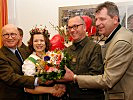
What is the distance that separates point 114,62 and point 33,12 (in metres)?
3.11

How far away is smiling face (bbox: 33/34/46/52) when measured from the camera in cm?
280

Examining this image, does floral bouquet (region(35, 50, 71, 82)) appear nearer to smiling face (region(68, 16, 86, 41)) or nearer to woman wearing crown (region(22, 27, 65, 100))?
woman wearing crown (region(22, 27, 65, 100))

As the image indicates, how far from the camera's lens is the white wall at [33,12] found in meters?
4.73

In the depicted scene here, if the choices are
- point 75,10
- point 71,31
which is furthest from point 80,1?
point 71,31

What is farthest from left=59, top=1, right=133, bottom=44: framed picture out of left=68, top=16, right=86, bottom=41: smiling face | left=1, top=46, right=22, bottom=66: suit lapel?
left=1, top=46, right=22, bottom=66: suit lapel

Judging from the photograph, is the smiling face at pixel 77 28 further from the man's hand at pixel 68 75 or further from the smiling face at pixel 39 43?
the man's hand at pixel 68 75

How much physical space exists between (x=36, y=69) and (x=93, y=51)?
24.8 inches

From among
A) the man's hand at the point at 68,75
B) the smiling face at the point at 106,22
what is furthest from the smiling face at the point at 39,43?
the smiling face at the point at 106,22

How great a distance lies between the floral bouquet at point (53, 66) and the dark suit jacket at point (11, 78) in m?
0.26

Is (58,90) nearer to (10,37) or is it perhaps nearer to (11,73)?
(11,73)

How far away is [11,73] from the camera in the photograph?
2.60 meters

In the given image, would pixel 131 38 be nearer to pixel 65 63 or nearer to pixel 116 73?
pixel 116 73

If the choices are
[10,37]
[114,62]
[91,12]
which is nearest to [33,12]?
[91,12]

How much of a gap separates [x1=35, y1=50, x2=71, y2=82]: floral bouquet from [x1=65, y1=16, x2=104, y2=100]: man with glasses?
0.25 meters
